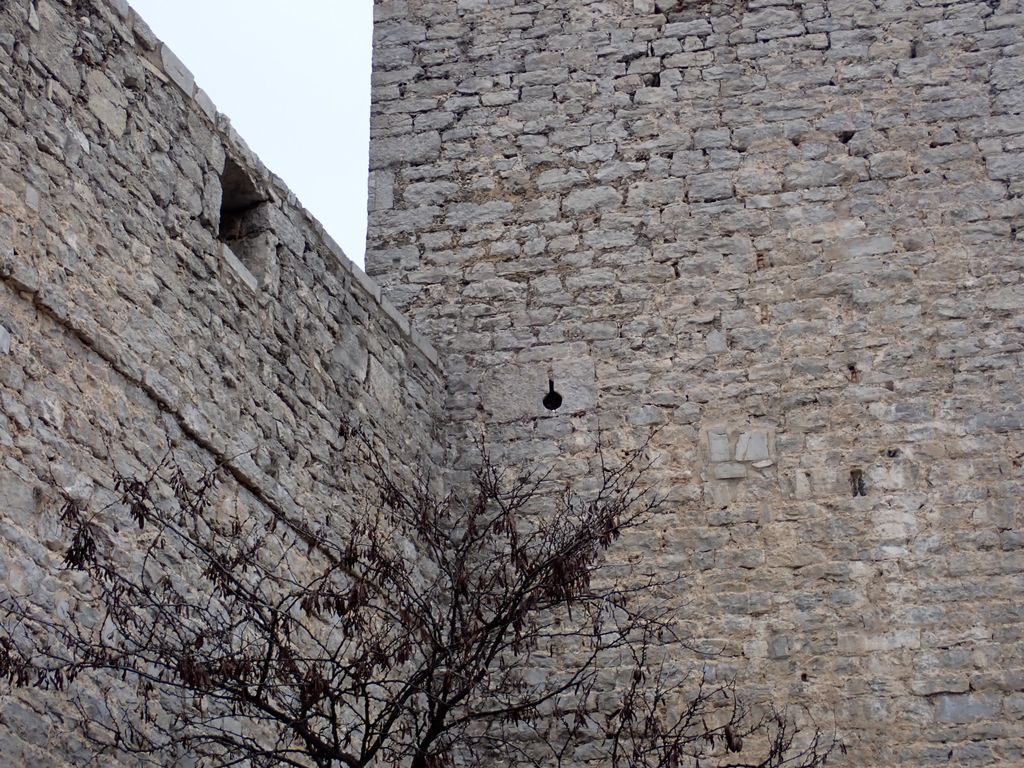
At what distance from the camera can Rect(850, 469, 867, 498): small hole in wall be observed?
6.77 meters

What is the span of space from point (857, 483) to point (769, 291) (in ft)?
3.24

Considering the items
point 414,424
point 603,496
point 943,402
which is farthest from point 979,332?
point 414,424

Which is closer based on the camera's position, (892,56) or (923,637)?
(923,637)

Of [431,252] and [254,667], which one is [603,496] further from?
[254,667]

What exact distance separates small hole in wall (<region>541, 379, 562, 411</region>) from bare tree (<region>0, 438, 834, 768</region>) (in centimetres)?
43

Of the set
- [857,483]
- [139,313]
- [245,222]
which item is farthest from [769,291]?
[139,313]

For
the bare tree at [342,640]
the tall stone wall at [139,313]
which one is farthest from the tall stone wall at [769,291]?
the tall stone wall at [139,313]

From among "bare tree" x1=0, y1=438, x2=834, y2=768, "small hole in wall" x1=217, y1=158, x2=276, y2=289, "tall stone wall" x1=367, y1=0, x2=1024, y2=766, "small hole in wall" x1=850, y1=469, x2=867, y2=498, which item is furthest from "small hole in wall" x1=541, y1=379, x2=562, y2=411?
"small hole in wall" x1=217, y1=158, x2=276, y2=289

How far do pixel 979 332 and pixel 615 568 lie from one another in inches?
71.7

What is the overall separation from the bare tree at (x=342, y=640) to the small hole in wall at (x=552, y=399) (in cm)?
43

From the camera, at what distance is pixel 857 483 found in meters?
6.79

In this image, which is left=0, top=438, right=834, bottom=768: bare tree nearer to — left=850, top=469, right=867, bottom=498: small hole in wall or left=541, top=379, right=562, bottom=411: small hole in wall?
left=541, top=379, right=562, bottom=411: small hole in wall

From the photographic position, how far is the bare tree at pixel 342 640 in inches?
178

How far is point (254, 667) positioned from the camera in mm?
4555
